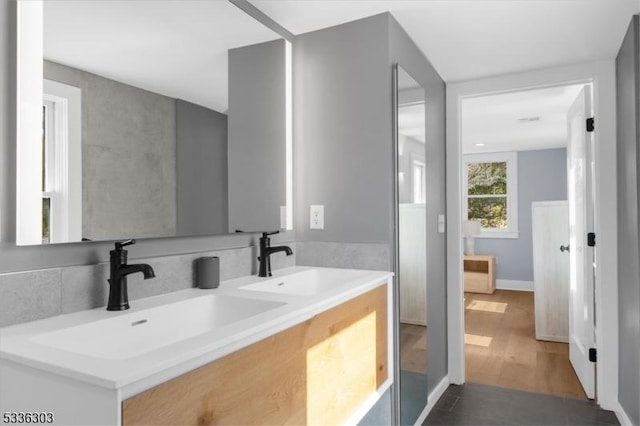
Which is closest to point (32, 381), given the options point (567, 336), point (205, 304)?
point (205, 304)

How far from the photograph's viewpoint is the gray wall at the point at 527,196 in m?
6.68

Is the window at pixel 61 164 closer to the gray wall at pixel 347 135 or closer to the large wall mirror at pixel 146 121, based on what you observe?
the large wall mirror at pixel 146 121

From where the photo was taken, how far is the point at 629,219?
2.33 metres

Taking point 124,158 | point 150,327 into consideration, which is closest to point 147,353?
point 150,327

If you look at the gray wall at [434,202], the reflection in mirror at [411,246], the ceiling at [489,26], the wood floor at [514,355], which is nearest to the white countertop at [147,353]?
the reflection in mirror at [411,246]

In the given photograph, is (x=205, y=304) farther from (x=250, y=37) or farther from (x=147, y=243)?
(x=250, y=37)

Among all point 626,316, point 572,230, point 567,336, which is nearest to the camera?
point 626,316

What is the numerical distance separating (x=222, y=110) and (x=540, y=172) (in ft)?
20.6

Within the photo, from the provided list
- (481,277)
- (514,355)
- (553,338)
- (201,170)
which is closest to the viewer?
(201,170)

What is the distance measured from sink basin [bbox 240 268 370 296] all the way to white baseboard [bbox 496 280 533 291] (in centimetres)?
570

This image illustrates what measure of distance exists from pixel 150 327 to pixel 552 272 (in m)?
3.91

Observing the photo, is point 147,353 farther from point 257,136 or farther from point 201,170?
point 257,136

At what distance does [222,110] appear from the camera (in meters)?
1.87

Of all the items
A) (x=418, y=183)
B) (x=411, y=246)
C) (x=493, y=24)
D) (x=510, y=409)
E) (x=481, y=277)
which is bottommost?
(x=510, y=409)
